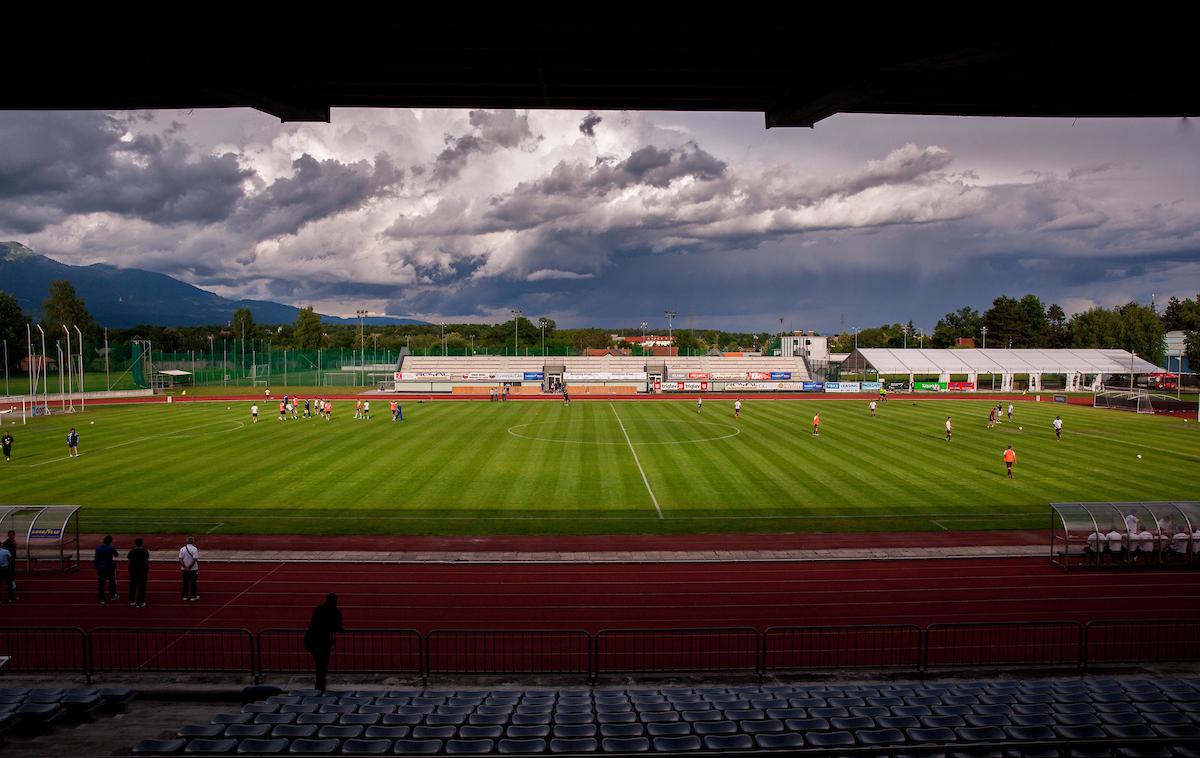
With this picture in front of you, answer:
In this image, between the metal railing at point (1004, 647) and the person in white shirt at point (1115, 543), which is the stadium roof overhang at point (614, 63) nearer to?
the metal railing at point (1004, 647)

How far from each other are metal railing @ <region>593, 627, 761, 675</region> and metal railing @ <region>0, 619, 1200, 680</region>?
26 millimetres

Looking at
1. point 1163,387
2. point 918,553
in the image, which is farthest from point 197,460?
point 1163,387

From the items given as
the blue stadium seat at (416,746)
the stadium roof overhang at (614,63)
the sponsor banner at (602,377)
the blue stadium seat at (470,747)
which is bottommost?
the blue stadium seat at (416,746)

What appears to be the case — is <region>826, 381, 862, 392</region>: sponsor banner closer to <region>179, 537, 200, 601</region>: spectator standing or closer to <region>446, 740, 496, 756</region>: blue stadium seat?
<region>179, 537, 200, 601</region>: spectator standing

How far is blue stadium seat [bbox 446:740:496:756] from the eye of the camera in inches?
271

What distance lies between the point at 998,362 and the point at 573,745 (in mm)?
97797

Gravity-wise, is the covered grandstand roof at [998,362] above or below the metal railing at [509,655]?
above

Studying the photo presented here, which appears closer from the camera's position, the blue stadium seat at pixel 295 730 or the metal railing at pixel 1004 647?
the blue stadium seat at pixel 295 730

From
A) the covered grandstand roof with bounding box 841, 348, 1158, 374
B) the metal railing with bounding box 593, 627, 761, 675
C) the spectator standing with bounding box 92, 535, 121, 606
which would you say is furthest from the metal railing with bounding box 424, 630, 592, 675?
the covered grandstand roof with bounding box 841, 348, 1158, 374

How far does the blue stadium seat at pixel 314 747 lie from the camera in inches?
269

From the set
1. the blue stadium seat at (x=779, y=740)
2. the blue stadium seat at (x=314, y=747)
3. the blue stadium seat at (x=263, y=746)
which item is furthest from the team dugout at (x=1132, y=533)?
the blue stadium seat at (x=263, y=746)

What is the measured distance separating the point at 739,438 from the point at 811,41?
98.9 feet

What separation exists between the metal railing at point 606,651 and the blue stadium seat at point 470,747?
387 centimetres

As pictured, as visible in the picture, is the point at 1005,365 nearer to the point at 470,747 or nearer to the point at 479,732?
the point at 479,732
